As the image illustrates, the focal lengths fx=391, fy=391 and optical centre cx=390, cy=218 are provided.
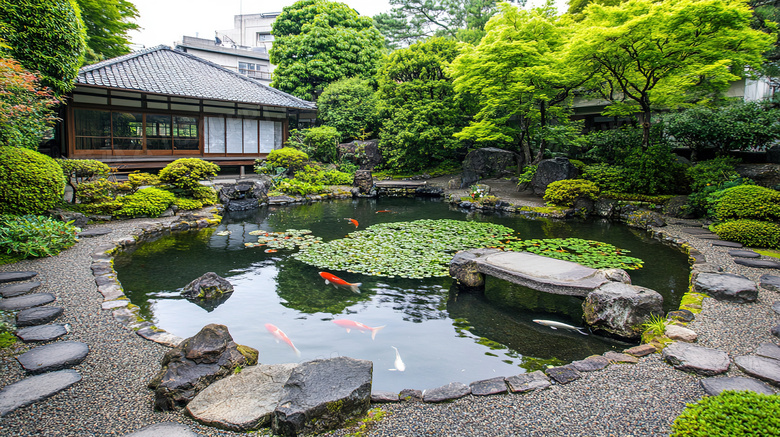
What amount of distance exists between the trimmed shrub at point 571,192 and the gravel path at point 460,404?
343 inches

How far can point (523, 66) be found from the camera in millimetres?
14180

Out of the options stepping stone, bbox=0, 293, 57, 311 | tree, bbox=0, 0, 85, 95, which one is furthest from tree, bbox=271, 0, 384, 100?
stepping stone, bbox=0, 293, 57, 311

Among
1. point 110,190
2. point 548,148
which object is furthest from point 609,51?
point 110,190

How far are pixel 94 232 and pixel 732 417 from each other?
10.3 metres

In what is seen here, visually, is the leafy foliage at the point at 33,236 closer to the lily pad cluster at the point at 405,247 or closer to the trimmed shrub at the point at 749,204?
the lily pad cluster at the point at 405,247

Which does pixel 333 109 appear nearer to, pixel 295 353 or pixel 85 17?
pixel 85 17

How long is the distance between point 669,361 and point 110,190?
12078 mm

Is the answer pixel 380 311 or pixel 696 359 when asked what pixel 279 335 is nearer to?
pixel 380 311

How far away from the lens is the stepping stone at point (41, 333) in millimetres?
3926

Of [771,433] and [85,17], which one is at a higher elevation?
[85,17]

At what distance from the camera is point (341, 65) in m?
23.9

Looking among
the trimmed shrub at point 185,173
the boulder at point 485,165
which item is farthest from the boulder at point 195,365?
the boulder at point 485,165

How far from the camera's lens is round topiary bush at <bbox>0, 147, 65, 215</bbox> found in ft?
22.9

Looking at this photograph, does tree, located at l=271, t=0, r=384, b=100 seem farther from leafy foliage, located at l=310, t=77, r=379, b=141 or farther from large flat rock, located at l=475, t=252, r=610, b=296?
large flat rock, located at l=475, t=252, r=610, b=296
